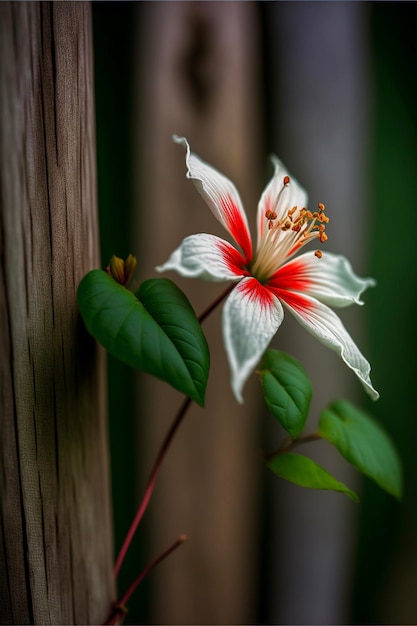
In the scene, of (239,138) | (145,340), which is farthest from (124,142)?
(145,340)

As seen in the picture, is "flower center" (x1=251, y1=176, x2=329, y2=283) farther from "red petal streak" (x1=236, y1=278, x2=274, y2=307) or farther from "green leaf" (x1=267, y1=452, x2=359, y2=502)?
"green leaf" (x1=267, y1=452, x2=359, y2=502)

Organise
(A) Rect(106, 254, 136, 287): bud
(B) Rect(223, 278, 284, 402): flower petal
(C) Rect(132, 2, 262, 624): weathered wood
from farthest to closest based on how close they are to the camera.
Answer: (C) Rect(132, 2, 262, 624): weathered wood < (A) Rect(106, 254, 136, 287): bud < (B) Rect(223, 278, 284, 402): flower petal

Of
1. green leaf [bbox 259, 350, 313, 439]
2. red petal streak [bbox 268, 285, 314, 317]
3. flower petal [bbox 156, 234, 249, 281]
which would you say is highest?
flower petal [bbox 156, 234, 249, 281]

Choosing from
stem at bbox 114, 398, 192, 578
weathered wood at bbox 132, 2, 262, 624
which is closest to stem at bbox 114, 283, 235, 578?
stem at bbox 114, 398, 192, 578

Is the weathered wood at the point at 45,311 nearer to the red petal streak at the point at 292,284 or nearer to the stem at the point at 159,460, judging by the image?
the stem at the point at 159,460

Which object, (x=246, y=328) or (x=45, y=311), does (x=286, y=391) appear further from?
(x=45, y=311)

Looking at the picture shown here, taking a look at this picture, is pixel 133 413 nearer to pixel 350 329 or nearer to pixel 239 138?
pixel 350 329
